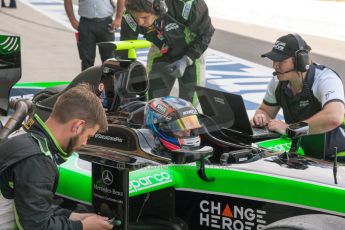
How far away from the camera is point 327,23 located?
16.5 meters

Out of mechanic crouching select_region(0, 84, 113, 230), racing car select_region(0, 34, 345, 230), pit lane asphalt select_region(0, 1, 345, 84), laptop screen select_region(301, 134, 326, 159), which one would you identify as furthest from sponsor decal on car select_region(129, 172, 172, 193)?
pit lane asphalt select_region(0, 1, 345, 84)

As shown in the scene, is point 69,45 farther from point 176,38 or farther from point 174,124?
point 174,124

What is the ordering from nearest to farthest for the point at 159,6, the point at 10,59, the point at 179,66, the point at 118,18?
1. the point at 159,6
2. the point at 10,59
3. the point at 179,66
4. the point at 118,18

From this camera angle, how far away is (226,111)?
429 cm

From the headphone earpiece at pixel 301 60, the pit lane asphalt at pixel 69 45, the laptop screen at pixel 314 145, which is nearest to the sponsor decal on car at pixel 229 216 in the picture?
the laptop screen at pixel 314 145

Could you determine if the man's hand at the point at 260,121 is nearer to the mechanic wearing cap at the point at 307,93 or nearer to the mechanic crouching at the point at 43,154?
the mechanic wearing cap at the point at 307,93

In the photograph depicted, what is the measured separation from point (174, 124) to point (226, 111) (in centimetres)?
53

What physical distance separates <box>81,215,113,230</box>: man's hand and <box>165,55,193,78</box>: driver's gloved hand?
8.54 feet

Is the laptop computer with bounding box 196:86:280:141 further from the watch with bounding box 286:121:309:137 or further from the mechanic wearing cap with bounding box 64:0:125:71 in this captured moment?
the mechanic wearing cap with bounding box 64:0:125:71

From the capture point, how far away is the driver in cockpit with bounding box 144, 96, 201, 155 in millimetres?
3855

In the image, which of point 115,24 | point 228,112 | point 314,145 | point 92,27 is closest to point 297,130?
point 228,112

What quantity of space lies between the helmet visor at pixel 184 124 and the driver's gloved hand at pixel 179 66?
182cm

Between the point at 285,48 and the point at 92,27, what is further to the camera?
the point at 92,27

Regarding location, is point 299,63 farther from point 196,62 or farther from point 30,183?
point 30,183
